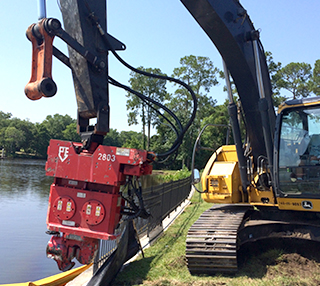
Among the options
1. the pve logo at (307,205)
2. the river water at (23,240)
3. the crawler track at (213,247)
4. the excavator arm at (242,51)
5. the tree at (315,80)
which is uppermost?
the tree at (315,80)

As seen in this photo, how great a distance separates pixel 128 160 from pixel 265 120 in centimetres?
260

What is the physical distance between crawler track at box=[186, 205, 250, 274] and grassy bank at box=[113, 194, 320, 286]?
0.15 metres

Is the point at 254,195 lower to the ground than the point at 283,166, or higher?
lower

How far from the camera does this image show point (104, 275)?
4.52 meters

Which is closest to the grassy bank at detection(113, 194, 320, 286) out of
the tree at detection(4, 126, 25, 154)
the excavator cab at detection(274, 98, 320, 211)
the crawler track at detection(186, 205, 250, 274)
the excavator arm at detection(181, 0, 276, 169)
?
the crawler track at detection(186, 205, 250, 274)

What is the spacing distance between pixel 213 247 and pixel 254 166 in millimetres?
1715

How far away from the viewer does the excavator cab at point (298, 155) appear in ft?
16.9

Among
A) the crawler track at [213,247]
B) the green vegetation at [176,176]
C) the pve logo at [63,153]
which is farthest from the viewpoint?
the green vegetation at [176,176]

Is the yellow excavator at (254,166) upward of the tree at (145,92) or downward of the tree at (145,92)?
downward

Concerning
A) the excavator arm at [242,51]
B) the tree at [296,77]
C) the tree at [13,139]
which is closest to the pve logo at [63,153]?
the excavator arm at [242,51]

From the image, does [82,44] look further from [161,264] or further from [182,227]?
[182,227]

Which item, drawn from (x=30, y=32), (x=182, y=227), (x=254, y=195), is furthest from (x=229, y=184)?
(x=30, y=32)

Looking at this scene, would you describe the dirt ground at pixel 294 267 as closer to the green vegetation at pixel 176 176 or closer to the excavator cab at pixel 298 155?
the excavator cab at pixel 298 155

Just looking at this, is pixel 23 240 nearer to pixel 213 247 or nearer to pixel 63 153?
pixel 213 247
